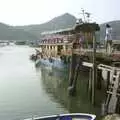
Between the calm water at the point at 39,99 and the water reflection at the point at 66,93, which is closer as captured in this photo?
the calm water at the point at 39,99

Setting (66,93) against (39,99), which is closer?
(39,99)

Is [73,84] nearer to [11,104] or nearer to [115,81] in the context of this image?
[11,104]

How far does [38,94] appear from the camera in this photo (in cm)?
3866

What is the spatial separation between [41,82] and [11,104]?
15.4 metres

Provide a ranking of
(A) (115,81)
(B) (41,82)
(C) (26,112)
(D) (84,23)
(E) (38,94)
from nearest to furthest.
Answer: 1. (A) (115,81)
2. (C) (26,112)
3. (E) (38,94)
4. (B) (41,82)
5. (D) (84,23)

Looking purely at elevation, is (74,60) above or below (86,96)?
above

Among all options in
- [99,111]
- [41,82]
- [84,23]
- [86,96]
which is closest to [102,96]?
[86,96]

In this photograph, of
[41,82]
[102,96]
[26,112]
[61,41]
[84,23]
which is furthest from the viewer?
[61,41]

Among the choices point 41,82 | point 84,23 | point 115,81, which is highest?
point 84,23

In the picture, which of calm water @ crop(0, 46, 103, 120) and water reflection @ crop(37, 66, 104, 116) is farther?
water reflection @ crop(37, 66, 104, 116)

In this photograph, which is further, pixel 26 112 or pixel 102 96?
pixel 102 96

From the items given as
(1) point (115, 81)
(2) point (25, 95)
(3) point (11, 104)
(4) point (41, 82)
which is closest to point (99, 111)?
(1) point (115, 81)

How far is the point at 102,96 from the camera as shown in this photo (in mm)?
33125

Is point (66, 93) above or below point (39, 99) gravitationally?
above
